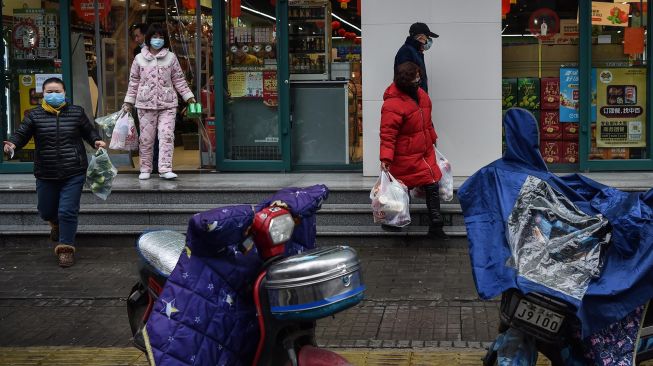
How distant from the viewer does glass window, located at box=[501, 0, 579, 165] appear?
1170 cm

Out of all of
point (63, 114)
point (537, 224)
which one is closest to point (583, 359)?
point (537, 224)

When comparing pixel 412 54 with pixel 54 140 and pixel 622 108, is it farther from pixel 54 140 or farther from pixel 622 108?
pixel 54 140

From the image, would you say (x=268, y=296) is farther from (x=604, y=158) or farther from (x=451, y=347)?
(x=604, y=158)

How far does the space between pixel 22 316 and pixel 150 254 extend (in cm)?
320

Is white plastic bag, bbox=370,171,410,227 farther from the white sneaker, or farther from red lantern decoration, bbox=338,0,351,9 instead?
red lantern decoration, bbox=338,0,351,9

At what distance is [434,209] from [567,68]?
11.2 ft

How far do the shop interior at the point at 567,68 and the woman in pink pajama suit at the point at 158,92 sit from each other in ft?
12.9

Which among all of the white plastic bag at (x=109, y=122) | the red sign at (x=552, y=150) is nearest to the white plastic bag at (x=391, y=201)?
the white plastic bag at (x=109, y=122)

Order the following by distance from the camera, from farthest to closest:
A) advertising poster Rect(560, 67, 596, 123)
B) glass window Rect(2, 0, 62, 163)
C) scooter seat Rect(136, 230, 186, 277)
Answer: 1. glass window Rect(2, 0, 62, 163)
2. advertising poster Rect(560, 67, 596, 123)
3. scooter seat Rect(136, 230, 186, 277)

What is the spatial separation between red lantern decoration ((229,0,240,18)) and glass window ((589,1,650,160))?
431cm

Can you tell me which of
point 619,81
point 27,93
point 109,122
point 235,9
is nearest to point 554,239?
point 109,122

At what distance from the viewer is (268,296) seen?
4.05m

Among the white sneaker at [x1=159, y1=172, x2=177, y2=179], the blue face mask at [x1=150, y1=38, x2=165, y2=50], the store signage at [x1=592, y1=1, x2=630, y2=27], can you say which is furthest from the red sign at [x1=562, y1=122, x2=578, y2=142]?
the blue face mask at [x1=150, y1=38, x2=165, y2=50]

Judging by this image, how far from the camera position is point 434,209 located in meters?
9.44
